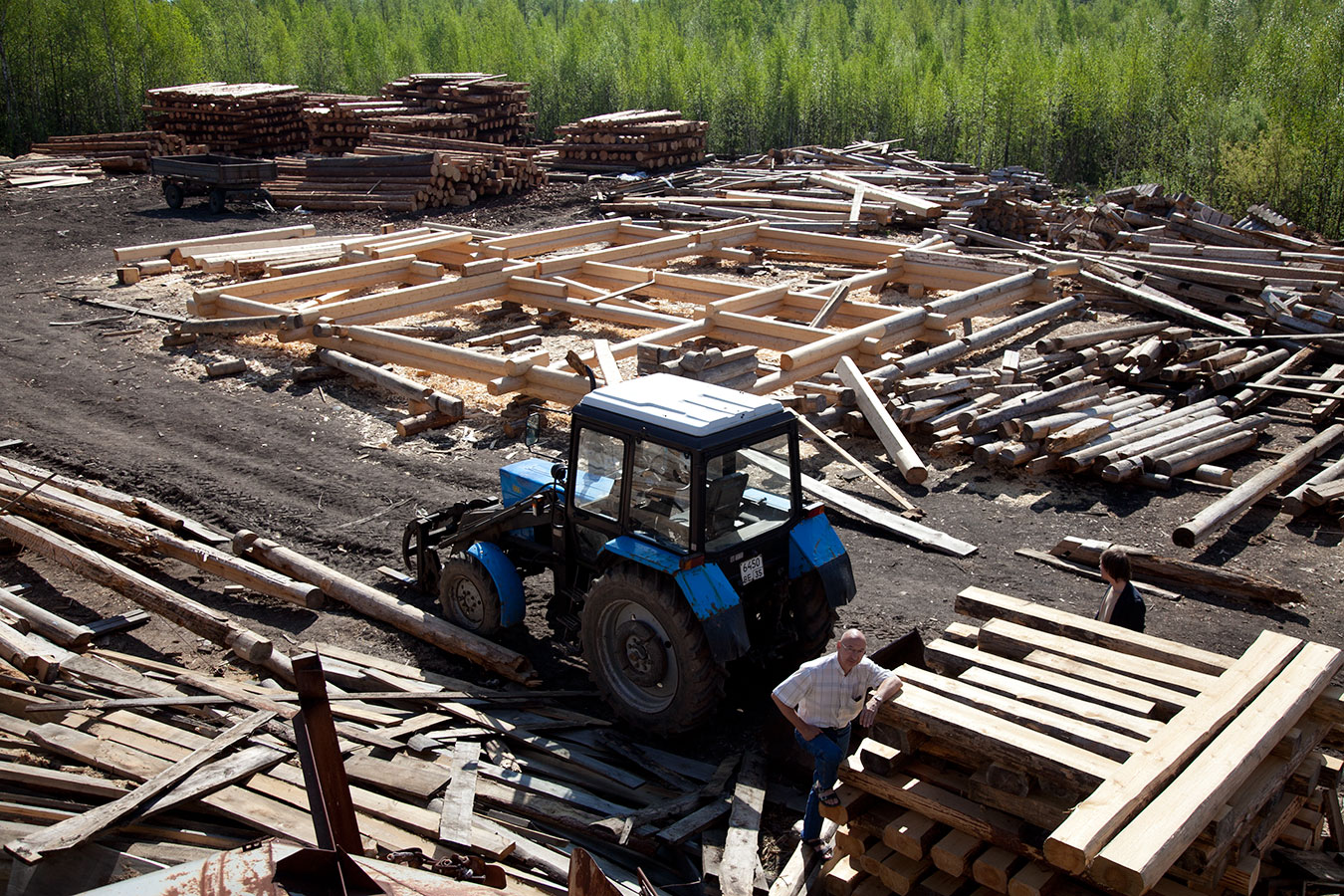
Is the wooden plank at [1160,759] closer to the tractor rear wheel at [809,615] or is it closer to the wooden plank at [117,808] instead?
the tractor rear wheel at [809,615]

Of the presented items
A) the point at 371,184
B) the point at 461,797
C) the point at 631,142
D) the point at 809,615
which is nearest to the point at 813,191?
the point at 631,142

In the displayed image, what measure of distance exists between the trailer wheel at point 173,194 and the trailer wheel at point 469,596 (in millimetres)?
22944

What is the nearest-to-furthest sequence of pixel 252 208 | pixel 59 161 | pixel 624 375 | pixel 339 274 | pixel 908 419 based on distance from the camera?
1. pixel 908 419
2. pixel 624 375
3. pixel 339 274
4. pixel 252 208
5. pixel 59 161

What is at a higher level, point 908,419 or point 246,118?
point 246,118

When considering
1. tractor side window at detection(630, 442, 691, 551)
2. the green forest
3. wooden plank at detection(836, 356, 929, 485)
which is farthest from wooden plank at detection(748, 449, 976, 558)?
the green forest

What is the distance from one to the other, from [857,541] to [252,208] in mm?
22599

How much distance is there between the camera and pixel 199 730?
592 cm

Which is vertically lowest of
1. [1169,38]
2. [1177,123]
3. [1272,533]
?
[1272,533]

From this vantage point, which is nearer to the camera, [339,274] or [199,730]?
[199,730]

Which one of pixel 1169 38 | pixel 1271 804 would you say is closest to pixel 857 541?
pixel 1271 804

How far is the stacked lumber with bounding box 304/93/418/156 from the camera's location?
1219 inches

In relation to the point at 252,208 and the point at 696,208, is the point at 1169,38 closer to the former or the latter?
the point at 696,208

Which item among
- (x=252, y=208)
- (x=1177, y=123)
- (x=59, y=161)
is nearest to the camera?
(x=252, y=208)

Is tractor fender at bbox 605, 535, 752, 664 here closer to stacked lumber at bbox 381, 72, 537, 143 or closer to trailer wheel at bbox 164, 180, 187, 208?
trailer wheel at bbox 164, 180, 187, 208
